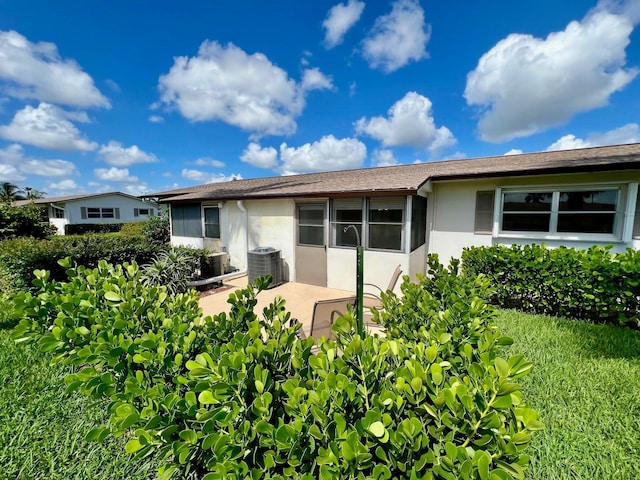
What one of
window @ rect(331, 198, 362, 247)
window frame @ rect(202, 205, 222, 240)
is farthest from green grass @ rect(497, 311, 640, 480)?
window frame @ rect(202, 205, 222, 240)

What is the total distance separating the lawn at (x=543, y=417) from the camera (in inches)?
79.1

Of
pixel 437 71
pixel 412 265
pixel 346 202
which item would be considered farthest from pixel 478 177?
pixel 437 71

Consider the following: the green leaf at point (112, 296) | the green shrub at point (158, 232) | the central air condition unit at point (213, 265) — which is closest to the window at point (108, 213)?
the green shrub at point (158, 232)

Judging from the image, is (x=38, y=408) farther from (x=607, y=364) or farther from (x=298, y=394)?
(x=607, y=364)

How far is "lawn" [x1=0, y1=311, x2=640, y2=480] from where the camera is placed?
2.01 metres

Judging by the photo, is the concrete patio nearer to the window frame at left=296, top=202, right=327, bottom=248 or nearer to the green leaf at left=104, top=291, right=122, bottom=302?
the window frame at left=296, top=202, right=327, bottom=248

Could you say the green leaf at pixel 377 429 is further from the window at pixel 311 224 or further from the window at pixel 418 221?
the window at pixel 311 224

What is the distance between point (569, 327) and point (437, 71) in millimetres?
13262

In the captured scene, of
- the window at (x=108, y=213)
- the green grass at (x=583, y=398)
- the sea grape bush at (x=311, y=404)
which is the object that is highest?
the window at (x=108, y=213)

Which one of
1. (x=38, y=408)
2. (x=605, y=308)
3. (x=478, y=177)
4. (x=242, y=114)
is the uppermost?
(x=242, y=114)

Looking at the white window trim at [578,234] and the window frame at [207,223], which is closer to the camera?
the white window trim at [578,234]

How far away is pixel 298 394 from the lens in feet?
3.92

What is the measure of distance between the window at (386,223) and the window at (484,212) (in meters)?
2.65

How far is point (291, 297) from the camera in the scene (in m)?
7.37
